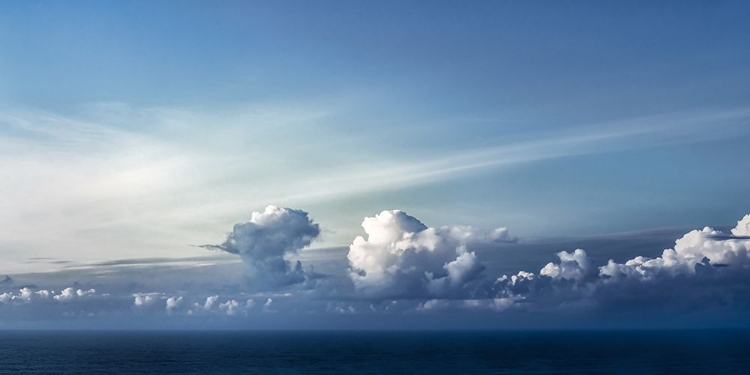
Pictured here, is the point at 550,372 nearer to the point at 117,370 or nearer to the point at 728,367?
the point at 728,367

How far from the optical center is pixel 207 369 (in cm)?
Answer: 19675

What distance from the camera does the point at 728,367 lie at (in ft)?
651

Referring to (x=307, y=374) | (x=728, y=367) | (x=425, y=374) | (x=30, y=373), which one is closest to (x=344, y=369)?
(x=307, y=374)

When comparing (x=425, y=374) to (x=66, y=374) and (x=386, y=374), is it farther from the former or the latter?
(x=66, y=374)

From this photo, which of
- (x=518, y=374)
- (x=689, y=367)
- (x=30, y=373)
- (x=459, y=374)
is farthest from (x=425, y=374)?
(x=30, y=373)

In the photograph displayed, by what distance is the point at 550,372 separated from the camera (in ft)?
602

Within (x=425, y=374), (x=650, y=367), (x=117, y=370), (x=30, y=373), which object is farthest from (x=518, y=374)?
(x=30, y=373)

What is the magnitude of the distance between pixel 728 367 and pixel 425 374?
93911 mm

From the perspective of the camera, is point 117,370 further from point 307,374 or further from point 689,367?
point 689,367

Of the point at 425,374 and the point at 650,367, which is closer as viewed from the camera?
the point at 425,374

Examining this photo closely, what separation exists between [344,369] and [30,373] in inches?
3473

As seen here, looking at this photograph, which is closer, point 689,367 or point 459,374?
point 459,374

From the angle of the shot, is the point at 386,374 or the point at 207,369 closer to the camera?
the point at 386,374

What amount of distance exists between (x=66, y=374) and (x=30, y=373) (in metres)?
12.0
